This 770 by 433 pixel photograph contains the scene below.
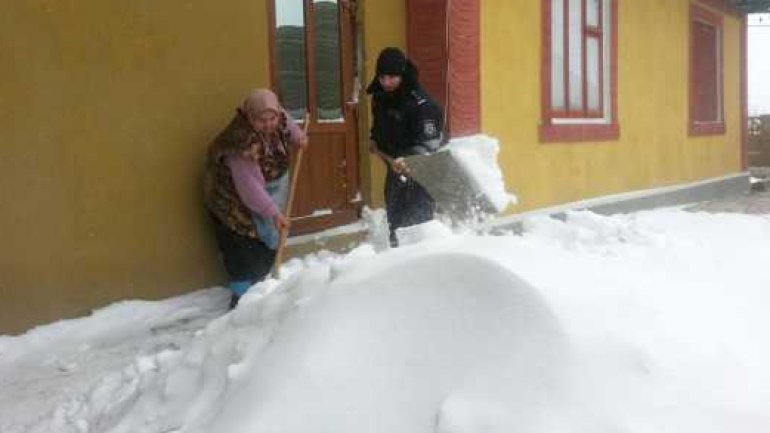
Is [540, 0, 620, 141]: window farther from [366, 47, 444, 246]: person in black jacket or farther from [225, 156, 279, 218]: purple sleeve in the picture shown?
[225, 156, 279, 218]: purple sleeve

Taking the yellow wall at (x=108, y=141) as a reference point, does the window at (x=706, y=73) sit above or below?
above

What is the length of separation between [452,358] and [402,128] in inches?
122

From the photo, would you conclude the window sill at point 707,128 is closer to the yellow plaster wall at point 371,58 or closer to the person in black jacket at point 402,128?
the yellow plaster wall at point 371,58

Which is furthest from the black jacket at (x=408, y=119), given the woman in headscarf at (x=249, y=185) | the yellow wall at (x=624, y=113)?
the yellow wall at (x=624, y=113)

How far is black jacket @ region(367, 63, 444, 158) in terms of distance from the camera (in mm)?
5582

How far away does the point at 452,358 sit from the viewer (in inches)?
107

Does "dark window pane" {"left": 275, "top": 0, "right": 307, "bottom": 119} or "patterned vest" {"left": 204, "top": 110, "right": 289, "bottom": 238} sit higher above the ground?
"dark window pane" {"left": 275, "top": 0, "right": 307, "bottom": 119}

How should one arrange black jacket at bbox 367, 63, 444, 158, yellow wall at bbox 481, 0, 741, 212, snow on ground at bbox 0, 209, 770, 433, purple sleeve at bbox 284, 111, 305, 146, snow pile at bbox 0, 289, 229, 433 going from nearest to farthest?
snow on ground at bbox 0, 209, 770, 433 < snow pile at bbox 0, 289, 229, 433 < purple sleeve at bbox 284, 111, 305, 146 < black jacket at bbox 367, 63, 444, 158 < yellow wall at bbox 481, 0, 741, 212

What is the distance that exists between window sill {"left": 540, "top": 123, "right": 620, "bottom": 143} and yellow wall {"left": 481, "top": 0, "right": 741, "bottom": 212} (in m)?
0.08

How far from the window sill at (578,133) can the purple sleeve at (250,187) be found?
4306mm

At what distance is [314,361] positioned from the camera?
2.79 meters

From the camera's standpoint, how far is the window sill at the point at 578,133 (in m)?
8.72

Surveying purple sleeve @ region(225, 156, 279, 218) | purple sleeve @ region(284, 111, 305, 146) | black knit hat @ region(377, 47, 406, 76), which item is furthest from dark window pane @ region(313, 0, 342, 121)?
purple sleeve @ region(225, 156, 279, 218)

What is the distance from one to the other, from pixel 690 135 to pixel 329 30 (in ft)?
25.5
